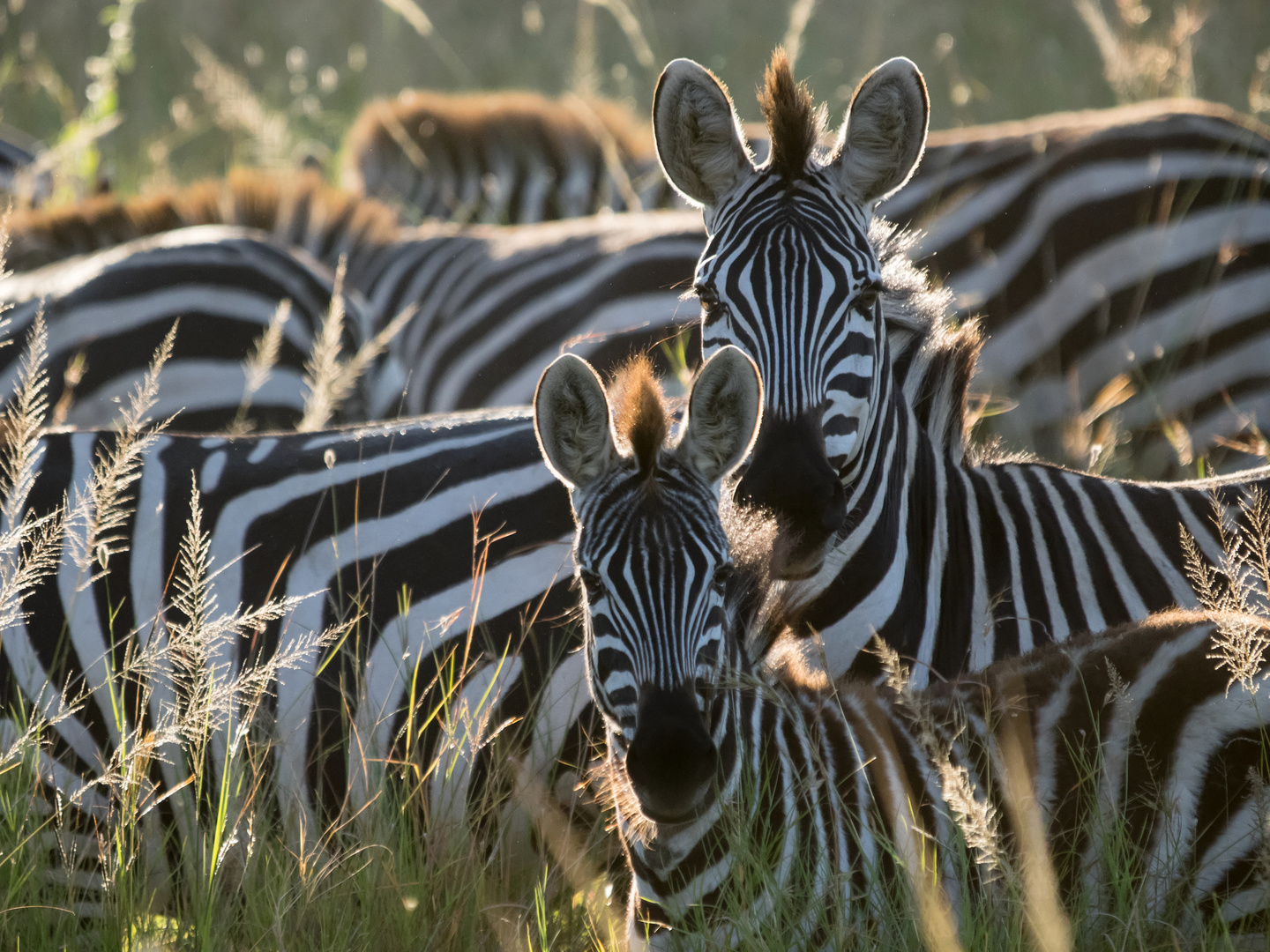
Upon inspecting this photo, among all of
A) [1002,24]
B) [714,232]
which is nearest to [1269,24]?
[1002,24]

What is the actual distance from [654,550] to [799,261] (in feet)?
3.65

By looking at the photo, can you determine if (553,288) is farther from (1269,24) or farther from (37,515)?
(1269,24)

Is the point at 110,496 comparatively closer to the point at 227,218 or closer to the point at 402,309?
the point at 402,309

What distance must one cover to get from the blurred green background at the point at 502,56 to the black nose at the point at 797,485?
17.0ft

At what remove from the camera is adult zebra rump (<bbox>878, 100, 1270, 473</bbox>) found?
577 centimetres

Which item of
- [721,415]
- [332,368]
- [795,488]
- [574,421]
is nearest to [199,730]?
[574,421]

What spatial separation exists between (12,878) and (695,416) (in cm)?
190

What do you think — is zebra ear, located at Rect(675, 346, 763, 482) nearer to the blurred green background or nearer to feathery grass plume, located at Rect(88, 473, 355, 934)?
feathery grass plume, located at Rect(88, 473, 355, 934)

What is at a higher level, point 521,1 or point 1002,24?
point 521,1

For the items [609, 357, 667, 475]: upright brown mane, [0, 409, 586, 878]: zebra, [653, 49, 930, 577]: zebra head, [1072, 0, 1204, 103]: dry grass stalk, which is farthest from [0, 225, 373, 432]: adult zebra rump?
[1072, 0, 1204, 103]: dry grass stalk

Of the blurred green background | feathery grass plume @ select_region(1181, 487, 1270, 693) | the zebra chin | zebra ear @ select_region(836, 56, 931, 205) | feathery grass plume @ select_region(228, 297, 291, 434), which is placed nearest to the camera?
feathery grass plume @ select_region(1181, 487, 1270, 693)

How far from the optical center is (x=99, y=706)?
348 cm

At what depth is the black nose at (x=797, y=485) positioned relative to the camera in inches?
120

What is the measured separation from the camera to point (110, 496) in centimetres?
301
